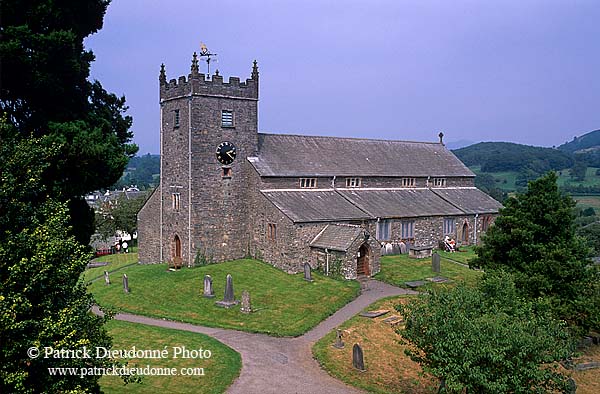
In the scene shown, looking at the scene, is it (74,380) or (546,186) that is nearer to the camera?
(74,380)

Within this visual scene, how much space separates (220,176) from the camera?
39938mm

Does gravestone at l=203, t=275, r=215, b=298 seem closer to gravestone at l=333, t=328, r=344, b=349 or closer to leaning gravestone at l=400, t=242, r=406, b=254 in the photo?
gravestone at l=333, t=328, r=344, b=349

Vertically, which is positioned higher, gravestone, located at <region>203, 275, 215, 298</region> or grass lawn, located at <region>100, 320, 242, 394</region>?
gravestone, located at <region>203, 275, 215, 298</region>

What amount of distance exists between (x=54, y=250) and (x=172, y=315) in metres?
19.6

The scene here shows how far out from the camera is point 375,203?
44.8 meters

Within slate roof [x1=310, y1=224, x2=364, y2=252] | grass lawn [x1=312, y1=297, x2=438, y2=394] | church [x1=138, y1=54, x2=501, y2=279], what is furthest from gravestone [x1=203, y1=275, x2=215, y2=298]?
grass lawn [x1=312, y1=297, x2=438, y2=394]

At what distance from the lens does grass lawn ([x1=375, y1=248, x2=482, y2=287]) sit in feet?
120

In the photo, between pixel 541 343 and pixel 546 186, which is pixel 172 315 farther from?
pixel 546 186

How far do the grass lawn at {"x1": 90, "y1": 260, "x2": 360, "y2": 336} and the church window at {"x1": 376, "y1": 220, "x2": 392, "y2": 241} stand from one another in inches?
354

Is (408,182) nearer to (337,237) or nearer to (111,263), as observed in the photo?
(337,237)

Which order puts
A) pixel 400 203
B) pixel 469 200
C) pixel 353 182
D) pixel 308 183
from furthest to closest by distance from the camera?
1. pixel 469 200
2. pixel 400 203
3. pixel 353 182
4. pixel 308 183

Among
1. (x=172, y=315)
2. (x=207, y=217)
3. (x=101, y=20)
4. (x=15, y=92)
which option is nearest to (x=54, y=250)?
(x=15, y=92)

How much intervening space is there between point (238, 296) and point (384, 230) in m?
16.3

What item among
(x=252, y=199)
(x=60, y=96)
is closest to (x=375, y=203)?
(x=252, y=199)
